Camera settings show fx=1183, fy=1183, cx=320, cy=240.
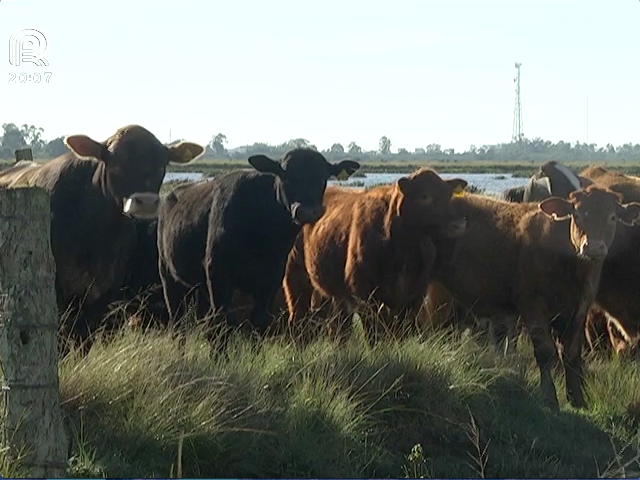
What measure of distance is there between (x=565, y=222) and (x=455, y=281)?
4.33 ft

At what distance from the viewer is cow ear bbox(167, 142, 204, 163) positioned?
10336 millimetres

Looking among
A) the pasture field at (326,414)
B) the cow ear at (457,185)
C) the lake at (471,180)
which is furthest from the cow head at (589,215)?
the lake at (471,180)

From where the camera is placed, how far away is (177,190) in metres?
12.6

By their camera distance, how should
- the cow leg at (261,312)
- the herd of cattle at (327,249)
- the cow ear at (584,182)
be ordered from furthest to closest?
the cow ear at (584,182) < the cow leg at (261,312) < the herd of cattle at (327,249)

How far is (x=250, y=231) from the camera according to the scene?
429 inches

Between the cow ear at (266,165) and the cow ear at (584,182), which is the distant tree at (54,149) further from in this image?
the cow ear at (584,182)

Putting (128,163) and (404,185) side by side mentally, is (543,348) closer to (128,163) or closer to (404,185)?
(404,185)

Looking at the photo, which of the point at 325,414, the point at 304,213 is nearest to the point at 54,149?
the point at 304,213

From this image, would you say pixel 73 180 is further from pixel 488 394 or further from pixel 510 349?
pixel 510 349

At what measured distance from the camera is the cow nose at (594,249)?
34.7 feet

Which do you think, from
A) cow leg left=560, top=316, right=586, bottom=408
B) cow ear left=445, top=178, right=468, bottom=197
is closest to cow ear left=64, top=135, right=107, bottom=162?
cow ear left=445, top=178, right=468, bottom=197

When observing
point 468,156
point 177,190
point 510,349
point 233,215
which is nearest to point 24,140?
point 177,190

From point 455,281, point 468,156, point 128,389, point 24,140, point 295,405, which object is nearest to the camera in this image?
point 128,389

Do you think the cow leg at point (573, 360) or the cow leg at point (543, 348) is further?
the cow leg at point (573, 360)
